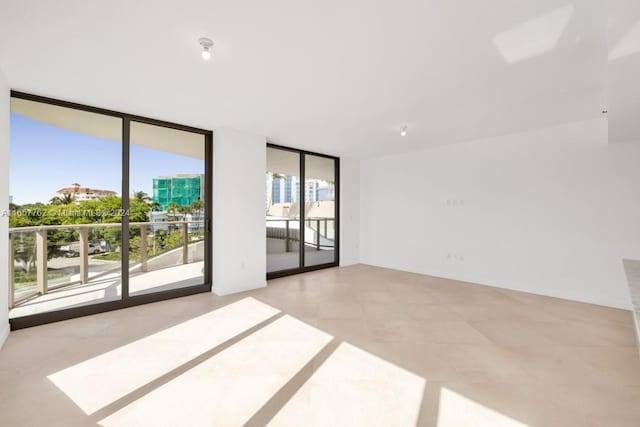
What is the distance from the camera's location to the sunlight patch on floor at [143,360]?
73.4 inches

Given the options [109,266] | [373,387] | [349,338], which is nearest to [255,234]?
[109,266]

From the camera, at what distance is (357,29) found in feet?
6.21

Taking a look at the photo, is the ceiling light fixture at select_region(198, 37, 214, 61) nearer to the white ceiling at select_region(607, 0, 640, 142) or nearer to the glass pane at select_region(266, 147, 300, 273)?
the white ceiling at select_region(607, 0, 640, 142)

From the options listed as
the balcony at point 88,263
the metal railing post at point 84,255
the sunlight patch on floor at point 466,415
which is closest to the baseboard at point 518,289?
the sunlight patch on floor at point 466,415

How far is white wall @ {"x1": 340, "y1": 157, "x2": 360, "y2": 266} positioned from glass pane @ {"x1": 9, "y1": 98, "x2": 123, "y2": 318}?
162 inches

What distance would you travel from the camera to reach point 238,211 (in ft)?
13.9

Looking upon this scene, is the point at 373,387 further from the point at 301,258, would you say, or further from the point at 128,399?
the point at 301,258

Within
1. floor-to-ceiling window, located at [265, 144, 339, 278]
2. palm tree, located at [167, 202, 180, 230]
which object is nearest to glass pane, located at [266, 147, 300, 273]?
floor-to-ceiling window, located at [265, 144, 339, 278]

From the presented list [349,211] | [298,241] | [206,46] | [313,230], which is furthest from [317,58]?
[313,230]

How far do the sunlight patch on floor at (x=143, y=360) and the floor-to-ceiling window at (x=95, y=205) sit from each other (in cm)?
124

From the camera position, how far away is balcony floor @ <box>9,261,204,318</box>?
10.6 ft

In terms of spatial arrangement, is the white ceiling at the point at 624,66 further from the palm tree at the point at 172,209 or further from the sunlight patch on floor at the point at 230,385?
the palm tree at the point at 172,209

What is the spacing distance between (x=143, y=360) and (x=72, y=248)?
7.74 ft

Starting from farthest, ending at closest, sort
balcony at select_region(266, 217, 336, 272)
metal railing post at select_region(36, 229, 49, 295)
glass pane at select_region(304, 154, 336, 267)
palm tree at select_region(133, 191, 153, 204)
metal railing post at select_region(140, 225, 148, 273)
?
balcony at select_region(266, 217, 336, 272)
glass pane at select_region(304, 154, 336, 267)
metal railing post at select_region(140, 225, 148, 273)
palm tree at select_region(133, 191, 153, 204)
metal railing post at select_region(36, 229, 49, 295)
